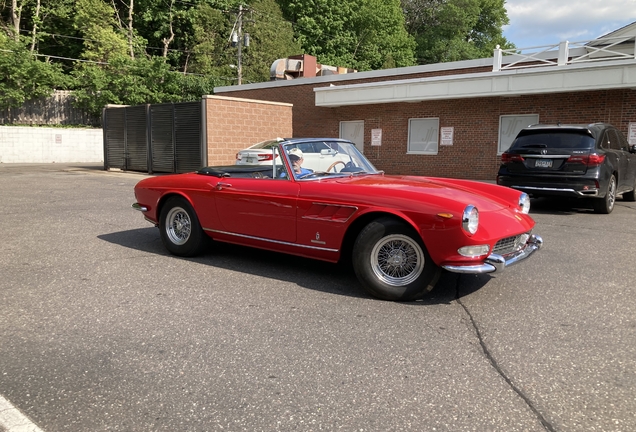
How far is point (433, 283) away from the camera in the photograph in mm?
4320

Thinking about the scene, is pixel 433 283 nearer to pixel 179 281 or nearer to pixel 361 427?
pixel 361 427

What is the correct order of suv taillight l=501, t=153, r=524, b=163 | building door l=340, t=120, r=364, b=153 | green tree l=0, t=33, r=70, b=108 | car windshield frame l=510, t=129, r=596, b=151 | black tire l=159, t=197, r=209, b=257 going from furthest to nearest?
green tree l=0, t=33, r=70, b=108 < building door l=340, t=120, r=364, b=153 < suv taillight l=501, t=153, r=524, b=163 < car windshield frame l=510, t=129, r=596, b=151 < black tire l=159, t=197, r=209, b=257

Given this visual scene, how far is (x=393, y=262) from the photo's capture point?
4441 mm

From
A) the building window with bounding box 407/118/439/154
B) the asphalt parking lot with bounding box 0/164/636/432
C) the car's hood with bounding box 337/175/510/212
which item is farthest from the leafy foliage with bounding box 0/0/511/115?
the car's hood with bounding box 337/175/510/212

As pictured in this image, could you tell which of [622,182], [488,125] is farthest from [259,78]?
[622,182]

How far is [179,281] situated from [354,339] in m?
2.18

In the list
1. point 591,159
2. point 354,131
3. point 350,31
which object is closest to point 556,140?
point 591,159

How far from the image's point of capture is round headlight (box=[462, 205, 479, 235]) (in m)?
4.05

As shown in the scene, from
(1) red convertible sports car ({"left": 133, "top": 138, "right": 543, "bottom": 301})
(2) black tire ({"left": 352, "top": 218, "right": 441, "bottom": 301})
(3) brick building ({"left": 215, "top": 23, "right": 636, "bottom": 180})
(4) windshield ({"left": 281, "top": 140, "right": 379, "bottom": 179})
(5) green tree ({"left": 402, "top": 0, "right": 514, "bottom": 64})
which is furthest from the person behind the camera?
(5) green tree ({"left": 402, "top": 0, "right": 514, "bottom": 64})

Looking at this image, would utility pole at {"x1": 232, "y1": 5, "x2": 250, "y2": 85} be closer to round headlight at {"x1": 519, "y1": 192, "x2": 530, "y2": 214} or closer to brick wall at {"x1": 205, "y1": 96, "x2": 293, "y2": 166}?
brick wall at {"x1": 205, "y1": 96, "x2": 293, "y2": 166}

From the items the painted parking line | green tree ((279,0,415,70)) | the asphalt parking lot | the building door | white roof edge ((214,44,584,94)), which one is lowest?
the painted parking line

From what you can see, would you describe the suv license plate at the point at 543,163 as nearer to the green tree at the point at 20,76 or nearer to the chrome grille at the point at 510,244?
the chrome grille at the point at 510,244

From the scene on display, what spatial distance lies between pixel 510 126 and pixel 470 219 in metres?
14.6

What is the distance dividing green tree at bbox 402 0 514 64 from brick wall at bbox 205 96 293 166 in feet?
117
